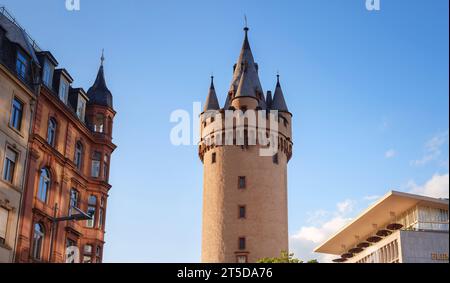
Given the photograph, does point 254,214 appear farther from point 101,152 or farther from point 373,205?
point 101,152

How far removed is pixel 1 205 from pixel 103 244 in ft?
37.9

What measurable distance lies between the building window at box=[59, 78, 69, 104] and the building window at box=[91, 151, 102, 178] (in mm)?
4517

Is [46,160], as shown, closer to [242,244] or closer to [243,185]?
[242,244]

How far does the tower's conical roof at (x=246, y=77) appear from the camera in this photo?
259 ft

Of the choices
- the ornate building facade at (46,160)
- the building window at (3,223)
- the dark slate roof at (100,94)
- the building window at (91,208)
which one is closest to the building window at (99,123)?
the ornate building facade at (46,160)

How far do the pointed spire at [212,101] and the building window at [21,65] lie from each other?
4408cm

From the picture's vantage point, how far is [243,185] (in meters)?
72.8

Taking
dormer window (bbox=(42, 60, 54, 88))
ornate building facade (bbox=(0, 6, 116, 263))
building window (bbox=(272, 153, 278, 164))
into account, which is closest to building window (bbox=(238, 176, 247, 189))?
building window (bbox=(272, 153, 278, 164))

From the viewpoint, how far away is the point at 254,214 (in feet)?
234

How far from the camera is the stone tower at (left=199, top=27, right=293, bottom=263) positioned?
70.7 metres

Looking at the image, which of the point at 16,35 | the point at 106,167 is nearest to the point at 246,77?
the point at 106,167

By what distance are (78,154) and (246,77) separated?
3911cm
